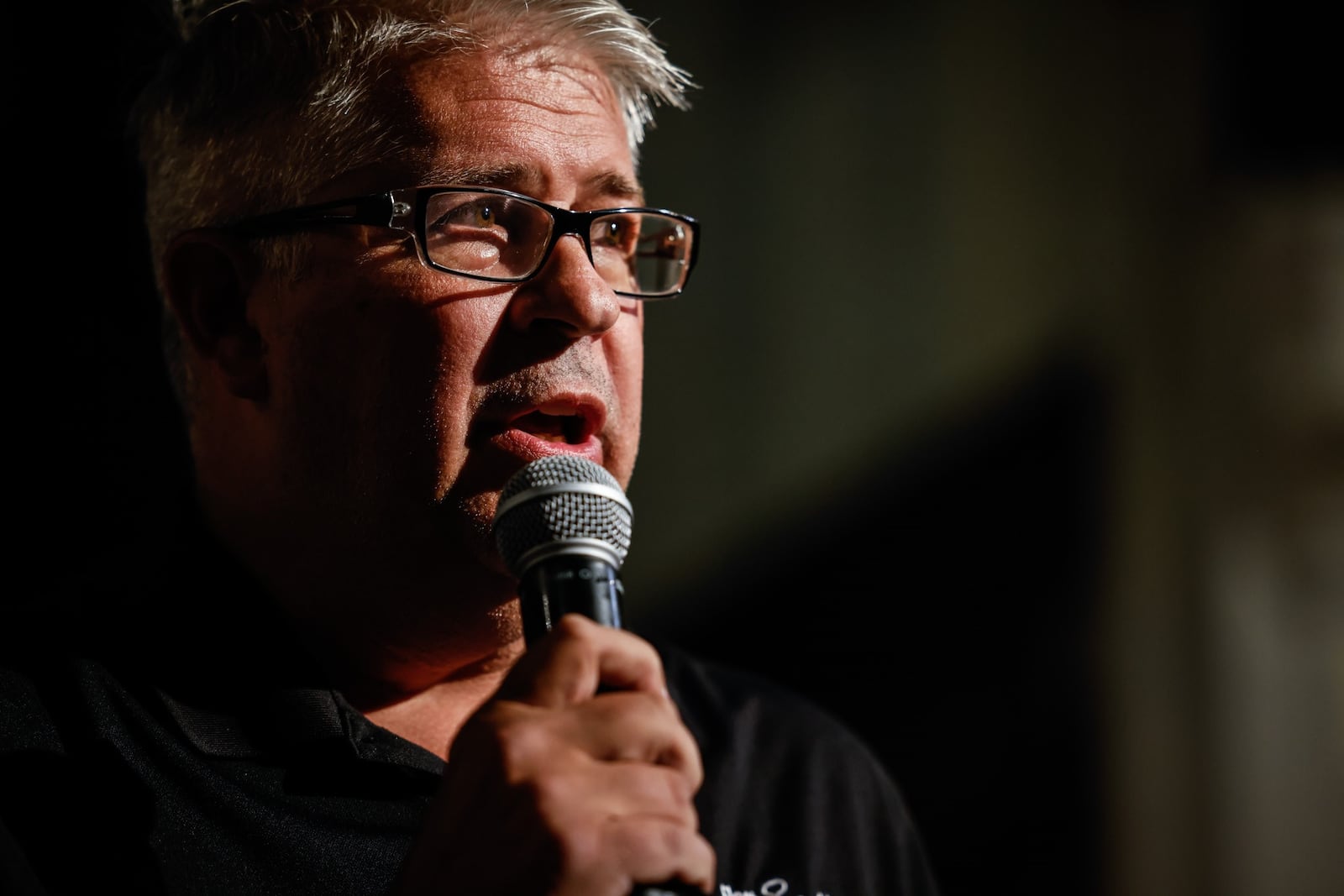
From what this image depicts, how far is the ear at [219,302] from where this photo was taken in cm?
157

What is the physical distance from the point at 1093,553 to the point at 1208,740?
2.38ft

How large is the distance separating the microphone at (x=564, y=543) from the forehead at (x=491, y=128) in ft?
1.79

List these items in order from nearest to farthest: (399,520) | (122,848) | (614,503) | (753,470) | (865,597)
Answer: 1. (614,503)
2. (122,848)
3. (399,520)
4. (865,597)
5. (753,470)

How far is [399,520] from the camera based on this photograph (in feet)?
4.72

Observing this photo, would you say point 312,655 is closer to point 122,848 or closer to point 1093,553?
point 122,848

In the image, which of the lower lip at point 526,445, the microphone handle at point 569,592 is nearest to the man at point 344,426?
the lower lip at point 526,445

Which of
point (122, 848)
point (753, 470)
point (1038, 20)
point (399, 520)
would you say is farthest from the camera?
point (1038, 20)

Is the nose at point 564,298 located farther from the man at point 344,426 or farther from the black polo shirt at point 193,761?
the black polo shirt at point 193,761

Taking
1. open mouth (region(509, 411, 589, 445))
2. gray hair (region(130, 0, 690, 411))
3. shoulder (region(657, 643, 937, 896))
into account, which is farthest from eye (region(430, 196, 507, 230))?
shoulder (region(657, 643, 937, 896))

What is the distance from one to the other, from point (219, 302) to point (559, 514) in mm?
847

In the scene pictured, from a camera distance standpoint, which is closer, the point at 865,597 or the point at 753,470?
the point at 865,597

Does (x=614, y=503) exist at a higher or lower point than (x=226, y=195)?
lower

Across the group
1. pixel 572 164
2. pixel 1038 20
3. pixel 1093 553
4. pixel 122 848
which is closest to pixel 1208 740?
pixel 1093 553

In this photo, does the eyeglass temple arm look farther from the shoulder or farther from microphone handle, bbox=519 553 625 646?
the shoulder
